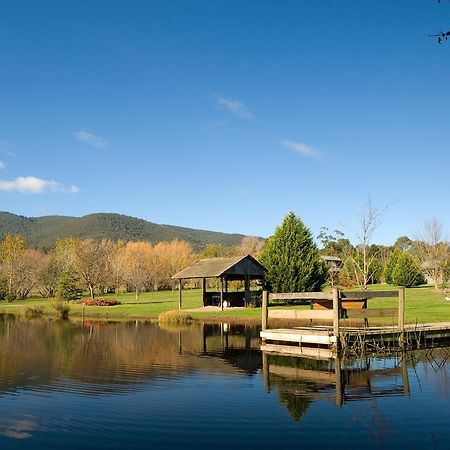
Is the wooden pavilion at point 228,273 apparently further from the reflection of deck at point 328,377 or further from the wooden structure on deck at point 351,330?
the reflection of deck at point 328,377

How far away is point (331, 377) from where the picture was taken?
14.8 meters

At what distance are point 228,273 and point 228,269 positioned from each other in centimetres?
34

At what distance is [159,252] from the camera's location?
117 meters

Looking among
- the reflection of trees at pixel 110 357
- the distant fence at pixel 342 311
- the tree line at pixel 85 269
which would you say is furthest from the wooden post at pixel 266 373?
the tree line at pixel 85 269

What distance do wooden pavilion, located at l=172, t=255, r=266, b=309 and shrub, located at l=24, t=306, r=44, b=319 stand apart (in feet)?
39.7

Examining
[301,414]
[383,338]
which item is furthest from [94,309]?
[301,414]

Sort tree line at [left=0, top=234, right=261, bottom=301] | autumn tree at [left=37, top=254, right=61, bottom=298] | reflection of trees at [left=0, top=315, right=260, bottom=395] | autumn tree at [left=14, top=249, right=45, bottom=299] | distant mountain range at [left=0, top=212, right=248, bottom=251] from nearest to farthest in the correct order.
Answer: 1. reflection of trees at [left=0, top=315, right=260, bottom=395]
2. tree line at [left=0, top=234, right=261, bottom=301]
3. autumn tree at [left=37, top=254, right=61, bottom=298]
4. autumn tree at [left=14, top=249, right=45, bottom=299]
5. distant mountain range at [left=0, top=212, right=248, bottom=251]

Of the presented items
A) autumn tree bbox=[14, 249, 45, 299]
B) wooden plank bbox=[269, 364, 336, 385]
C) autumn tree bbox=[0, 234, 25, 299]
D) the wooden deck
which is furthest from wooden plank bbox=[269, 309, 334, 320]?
autumn tree bbox=[14, 249, 45, 299]

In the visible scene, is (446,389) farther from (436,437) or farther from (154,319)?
(154,319)

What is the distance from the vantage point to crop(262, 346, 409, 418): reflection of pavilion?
1285cm

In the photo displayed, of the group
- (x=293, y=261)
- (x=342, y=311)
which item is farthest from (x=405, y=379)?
(x=293, y=261)

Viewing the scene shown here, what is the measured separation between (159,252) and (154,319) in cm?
8068

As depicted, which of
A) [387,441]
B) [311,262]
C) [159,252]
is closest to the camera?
[387,441]

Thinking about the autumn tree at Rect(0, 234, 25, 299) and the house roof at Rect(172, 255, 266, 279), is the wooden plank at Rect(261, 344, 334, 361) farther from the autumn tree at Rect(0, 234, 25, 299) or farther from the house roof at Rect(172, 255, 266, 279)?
the autumn tree at Rect(0, 234, 25, 299)
